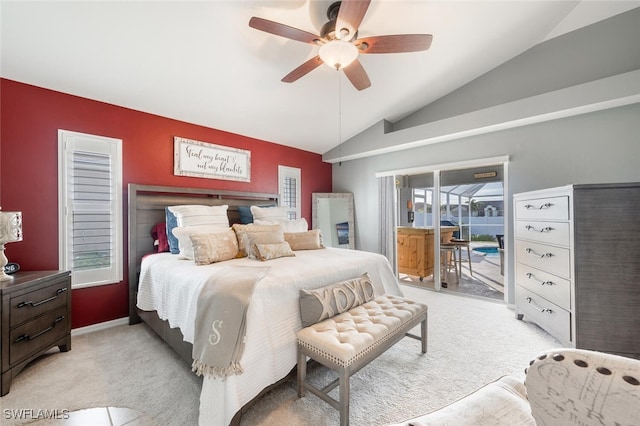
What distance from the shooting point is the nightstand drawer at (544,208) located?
2.26 m

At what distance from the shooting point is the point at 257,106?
3375 mm

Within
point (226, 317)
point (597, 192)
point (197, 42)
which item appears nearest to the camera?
point (226, 317)

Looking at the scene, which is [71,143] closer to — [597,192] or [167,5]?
[167,5]

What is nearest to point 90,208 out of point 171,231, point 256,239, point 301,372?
point 171,231

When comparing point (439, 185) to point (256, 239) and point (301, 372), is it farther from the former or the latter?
point (301, 372)

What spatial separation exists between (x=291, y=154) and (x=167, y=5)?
2.94 meters

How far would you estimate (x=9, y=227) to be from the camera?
1999 mm

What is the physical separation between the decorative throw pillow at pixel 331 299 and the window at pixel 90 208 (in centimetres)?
245

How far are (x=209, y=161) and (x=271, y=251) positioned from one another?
1962mm

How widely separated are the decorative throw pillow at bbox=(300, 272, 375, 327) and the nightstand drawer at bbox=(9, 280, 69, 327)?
A: 211cm

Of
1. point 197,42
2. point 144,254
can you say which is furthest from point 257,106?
point 144,254

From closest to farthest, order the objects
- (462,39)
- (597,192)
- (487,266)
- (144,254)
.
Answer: (597,192)
(462,39)
(144,254)
(487,266)

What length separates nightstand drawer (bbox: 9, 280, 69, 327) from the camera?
1849mm

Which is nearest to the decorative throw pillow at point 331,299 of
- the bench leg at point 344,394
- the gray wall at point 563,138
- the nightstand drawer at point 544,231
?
the bench leg at point 344,394
